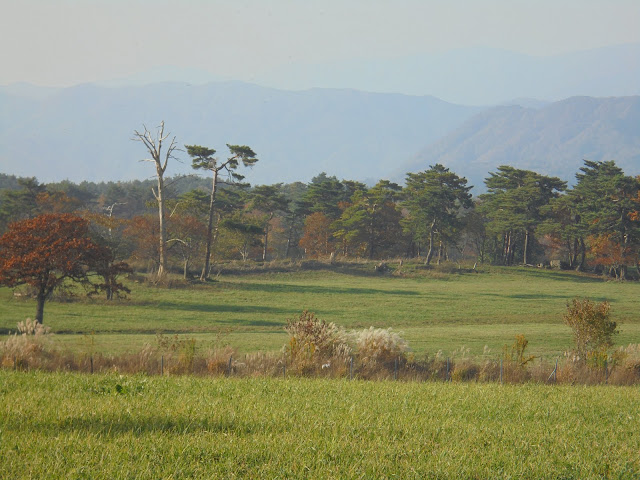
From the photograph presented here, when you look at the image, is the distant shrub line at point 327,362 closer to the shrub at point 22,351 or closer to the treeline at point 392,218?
the shrub at point 22,351

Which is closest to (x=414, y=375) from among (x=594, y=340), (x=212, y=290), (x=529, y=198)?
(x=594, y=340)

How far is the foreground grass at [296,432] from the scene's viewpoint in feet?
19.7

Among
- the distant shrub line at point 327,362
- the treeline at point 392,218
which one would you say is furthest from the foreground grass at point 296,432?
the treeline at point 392,218

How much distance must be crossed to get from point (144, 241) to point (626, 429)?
4972cm

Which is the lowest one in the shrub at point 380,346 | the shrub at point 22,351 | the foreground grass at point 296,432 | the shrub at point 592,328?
the shrub at point 22,351

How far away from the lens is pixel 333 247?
82.3 m

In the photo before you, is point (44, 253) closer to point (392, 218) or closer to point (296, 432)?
point (296, 432)

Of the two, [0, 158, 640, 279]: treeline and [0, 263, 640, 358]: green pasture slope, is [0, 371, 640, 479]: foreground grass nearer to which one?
[0, 263, 640, 358]: green pasture slope

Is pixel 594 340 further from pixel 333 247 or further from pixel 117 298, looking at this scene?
pixel 333 247

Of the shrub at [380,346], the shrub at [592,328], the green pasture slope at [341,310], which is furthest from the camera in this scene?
the green pasture slope at [341,310]

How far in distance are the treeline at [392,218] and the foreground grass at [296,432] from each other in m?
44.5

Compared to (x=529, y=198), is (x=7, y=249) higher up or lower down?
lower down

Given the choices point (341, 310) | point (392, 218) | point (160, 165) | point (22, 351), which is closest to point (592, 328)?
point (22, 351)

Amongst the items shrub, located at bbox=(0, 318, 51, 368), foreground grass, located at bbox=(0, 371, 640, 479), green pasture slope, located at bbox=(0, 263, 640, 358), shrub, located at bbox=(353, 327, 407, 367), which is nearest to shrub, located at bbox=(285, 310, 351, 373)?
shrub, located at bbox=(353, 327, 407, 367)
